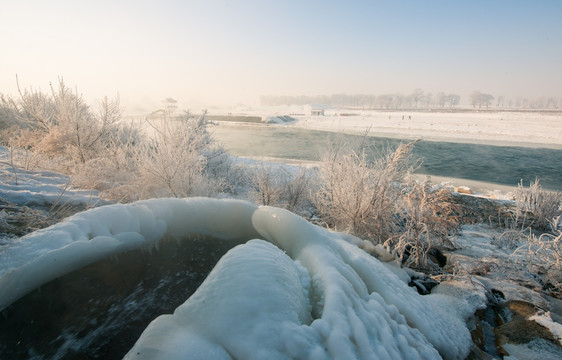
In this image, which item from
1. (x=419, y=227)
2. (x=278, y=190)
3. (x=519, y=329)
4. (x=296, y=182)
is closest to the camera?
(x=519, y=329)

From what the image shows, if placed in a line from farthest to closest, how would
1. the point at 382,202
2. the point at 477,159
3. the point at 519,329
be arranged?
the point at 477,159, the point at 382,202, the point at 519,329

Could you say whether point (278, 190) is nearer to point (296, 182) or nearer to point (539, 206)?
point (296, 182)

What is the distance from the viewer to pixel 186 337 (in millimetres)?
1487

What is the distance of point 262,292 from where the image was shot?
69.9 inches

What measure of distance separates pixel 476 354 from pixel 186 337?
8.26 feet

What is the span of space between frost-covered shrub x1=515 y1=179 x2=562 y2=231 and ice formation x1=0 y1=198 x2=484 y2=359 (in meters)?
7.39

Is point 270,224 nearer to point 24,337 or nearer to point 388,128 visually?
point 24,337

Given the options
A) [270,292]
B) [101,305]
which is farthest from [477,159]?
[101,305]

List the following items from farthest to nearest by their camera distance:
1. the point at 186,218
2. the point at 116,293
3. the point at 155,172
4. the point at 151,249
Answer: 1. the point at 155,172
2. the point at 186,218
3. the point at 151,249
4. the point at 116,293

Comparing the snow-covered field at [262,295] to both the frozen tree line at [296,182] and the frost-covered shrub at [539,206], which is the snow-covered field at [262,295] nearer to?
the frozen tree line at [296,182]

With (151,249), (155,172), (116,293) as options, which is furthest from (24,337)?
(155,172)

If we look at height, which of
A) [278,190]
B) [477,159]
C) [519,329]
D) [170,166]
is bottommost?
[477,159]

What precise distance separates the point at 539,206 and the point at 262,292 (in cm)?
1039

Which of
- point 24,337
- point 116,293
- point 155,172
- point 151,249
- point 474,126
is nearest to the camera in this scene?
point 24,337
